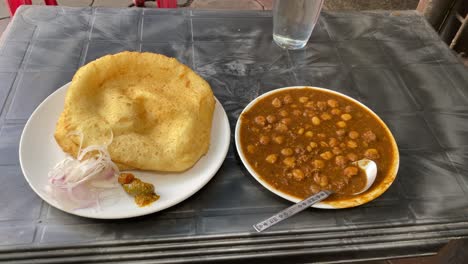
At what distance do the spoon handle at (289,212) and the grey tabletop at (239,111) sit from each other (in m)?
0.02

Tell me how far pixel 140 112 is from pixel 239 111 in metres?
0.33

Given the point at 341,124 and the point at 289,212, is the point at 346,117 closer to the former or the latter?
the point at 341,124

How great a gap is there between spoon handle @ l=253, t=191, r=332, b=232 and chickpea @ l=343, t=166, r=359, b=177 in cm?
10

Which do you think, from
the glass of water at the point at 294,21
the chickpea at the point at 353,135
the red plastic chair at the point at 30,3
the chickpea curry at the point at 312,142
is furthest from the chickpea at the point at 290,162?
the red plastic chair at the point at 30,3

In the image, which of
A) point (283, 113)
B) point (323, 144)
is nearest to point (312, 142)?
point (323, 144)

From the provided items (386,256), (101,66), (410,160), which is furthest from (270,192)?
(101,66)

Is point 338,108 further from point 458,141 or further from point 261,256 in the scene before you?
point 261,256

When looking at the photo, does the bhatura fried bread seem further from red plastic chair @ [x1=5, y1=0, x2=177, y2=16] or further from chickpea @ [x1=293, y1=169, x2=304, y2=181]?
red plastic chair @ [x1=5, y1=0, x2=177, y2=16]

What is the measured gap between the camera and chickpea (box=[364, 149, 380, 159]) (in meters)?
1.14

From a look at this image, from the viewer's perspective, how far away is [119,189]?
0.98 m

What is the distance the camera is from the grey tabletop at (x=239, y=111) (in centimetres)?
95

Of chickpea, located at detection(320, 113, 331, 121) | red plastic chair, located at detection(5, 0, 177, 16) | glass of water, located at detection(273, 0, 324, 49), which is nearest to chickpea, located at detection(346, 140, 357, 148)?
chickpea, located at detection(320, 113, 331, 121)

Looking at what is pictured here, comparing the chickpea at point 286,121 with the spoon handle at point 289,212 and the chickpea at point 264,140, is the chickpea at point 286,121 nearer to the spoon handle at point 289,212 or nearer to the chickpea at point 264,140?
the chickpea at point 264,140

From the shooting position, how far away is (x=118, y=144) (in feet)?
3.29
